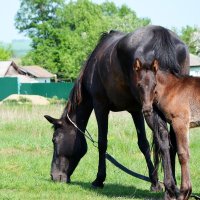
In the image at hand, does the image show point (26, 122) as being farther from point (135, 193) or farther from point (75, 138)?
point (135, 193)

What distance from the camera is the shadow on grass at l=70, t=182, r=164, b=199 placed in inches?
328

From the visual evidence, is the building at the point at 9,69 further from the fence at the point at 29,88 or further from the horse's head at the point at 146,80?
the horse's head at the point at 146,80

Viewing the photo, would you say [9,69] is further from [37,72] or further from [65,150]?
[65,150]

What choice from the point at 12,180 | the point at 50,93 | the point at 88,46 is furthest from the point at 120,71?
the point at 88,46

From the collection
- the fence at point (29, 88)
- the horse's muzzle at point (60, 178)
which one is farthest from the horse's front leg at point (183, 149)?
the fence at point (29, 88)

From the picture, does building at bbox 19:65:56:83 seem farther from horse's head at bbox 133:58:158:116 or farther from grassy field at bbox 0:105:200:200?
horse's head at bbox 133:58:158:116

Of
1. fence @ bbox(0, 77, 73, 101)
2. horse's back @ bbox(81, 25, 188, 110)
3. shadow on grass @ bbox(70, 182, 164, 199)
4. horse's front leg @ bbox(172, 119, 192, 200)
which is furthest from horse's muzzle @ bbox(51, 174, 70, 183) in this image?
fence @ bbox(0, 77, 73, 101)

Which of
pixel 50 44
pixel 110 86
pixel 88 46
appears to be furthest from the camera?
pixel 50 44

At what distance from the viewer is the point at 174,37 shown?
8.05 meters

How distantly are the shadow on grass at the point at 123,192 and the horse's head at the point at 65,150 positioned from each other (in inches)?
18.2

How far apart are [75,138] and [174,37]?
261 centimetres

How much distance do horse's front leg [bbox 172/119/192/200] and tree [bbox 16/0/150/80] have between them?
6603 cm

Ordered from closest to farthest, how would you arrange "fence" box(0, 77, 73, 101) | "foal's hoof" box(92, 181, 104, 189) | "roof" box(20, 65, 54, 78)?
"foal's hoof" box(92, 181, 104, 189)
"fence" box(0, 77, 73, 101)
"roof" box(20, 65, 54, 78)

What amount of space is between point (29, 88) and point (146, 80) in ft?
154
